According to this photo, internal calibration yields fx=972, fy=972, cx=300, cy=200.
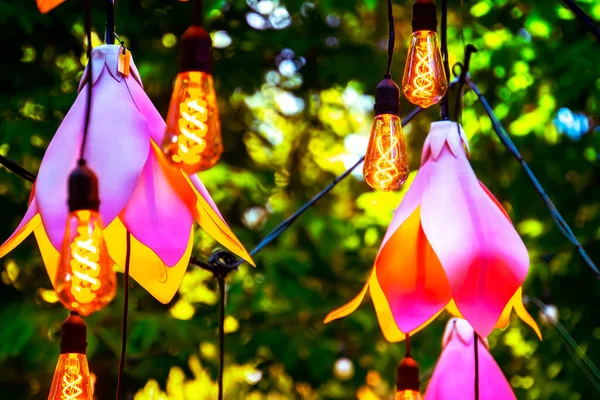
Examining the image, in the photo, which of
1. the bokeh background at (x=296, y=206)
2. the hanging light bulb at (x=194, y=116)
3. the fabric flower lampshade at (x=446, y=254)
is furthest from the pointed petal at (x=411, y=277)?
the bokeh background at (x=296, y=206)

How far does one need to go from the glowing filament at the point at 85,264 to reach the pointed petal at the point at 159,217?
0.25 meters

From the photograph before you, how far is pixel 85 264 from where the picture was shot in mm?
814

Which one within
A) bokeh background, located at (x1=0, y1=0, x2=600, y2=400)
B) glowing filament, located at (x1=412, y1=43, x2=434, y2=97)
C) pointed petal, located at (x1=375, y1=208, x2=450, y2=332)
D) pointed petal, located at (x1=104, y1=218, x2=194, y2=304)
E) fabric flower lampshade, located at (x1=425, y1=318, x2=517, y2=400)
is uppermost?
glowing filament, located at (x1=412, y1=43, x2=434, y2=97)

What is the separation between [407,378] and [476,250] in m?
0.32

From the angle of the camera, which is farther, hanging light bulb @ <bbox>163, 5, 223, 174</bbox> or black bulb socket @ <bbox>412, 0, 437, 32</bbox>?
black bulb socket @ <bbox>412, 0, 437, 32</bbox>

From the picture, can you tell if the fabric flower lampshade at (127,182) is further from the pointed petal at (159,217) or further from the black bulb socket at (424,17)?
the black bulb socket at (424,17)

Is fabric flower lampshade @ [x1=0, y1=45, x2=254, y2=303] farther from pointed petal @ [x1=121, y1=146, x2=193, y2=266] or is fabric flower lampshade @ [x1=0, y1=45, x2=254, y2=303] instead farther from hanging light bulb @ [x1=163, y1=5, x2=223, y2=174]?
hanging light bulb @ [x1=163, y1=5, x2=223, y2=174]

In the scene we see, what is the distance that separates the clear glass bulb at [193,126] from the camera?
0.86 m

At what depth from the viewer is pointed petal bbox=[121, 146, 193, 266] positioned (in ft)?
3.53

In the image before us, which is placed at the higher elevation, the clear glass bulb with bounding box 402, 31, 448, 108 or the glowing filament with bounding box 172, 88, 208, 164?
the glowing filament with bounding box 172, 88, 208, 164

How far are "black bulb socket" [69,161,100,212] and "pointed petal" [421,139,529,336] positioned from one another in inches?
21.1

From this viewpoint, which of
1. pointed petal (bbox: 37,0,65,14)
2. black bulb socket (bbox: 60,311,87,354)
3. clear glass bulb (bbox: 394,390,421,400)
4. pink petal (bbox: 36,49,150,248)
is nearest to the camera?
pointed petal (bbox: 37,0,65,14)

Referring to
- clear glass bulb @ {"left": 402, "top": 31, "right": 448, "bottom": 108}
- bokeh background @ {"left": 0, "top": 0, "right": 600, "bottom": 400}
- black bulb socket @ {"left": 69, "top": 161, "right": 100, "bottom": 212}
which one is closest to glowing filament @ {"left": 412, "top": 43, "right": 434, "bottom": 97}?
clear glass bulb @ {"left": 402, "top": 31, "right": 448, "bottom": 108}

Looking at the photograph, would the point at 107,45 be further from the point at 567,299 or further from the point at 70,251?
the point at 567,299
